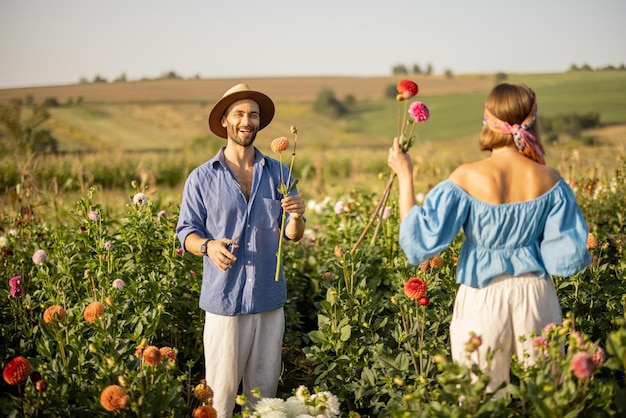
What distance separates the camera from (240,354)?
3117 millimetres

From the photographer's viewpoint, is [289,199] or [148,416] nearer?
[148,416]

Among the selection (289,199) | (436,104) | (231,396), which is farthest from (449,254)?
(436,104)

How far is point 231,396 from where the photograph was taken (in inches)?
123

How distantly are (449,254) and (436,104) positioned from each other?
33.0 meters

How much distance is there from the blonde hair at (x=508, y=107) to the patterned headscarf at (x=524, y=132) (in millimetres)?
14

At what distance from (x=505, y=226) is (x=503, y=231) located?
0.03 metres

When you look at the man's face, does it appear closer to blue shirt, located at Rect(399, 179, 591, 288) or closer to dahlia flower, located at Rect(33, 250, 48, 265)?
blue shirt, located at Rect(399, 179, 591, 288)

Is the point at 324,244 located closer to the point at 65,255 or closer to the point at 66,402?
the point at 65,255

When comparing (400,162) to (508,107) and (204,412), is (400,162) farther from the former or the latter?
(204,412)

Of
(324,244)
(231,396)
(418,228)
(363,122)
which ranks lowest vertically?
(231,396)

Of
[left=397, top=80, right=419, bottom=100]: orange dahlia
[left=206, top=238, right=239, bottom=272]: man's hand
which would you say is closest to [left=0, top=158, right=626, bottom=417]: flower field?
[left=206, top=238, right=239, bottom=272]: man's hand

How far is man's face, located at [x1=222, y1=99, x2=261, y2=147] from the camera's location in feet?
10.4

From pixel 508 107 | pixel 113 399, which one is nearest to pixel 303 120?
pixel 508 107

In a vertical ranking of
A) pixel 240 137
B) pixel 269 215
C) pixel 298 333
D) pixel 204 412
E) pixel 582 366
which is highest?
pixel 240 137
